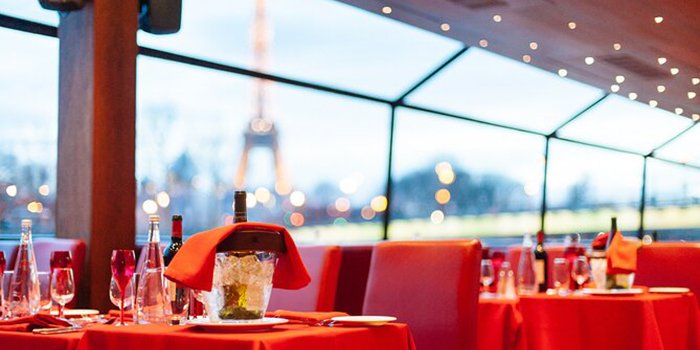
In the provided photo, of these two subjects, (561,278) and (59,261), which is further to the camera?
(561,278)

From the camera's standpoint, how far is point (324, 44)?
8008 millimetres

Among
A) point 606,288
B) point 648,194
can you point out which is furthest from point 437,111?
point 648,194

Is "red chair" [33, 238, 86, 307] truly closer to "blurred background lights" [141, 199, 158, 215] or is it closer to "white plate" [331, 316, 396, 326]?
"blurred background lights" [141, 199, 158, 215]

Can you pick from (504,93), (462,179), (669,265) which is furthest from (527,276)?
(504,93)

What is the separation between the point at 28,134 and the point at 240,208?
12.1ft

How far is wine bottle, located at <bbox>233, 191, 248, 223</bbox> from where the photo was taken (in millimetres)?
2068

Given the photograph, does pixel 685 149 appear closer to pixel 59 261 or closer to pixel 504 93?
pixel 504 93

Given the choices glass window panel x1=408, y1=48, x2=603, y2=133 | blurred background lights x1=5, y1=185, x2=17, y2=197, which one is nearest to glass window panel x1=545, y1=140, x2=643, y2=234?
glass window panel x1=408, y1=48, x2=603, y2=133

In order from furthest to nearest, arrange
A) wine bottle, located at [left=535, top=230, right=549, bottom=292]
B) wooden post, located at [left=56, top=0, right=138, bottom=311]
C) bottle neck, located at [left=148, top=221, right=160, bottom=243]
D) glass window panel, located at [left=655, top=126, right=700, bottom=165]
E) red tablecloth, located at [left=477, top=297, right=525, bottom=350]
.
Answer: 1. glass window panel, located at [left=655, top=126, right=700, bottom=165]
2. wooden post, located at [left=56, top=0, right=138, bottom=311]
3. wine bottle, located at [left=535, top=230, right=549, bottom=292]
4. red tablecloth, located at [left=477, top=297, right=525, bottom=350]
5. bottle neck, located at [left=148, top=221, right=160, bottom=243]

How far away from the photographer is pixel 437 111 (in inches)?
311

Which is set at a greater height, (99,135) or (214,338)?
(99,135)

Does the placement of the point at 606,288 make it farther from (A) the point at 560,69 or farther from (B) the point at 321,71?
(A) the point at 560,69

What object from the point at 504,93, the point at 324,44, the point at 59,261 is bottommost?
the point at 59,261

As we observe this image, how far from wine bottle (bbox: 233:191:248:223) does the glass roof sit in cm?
387
